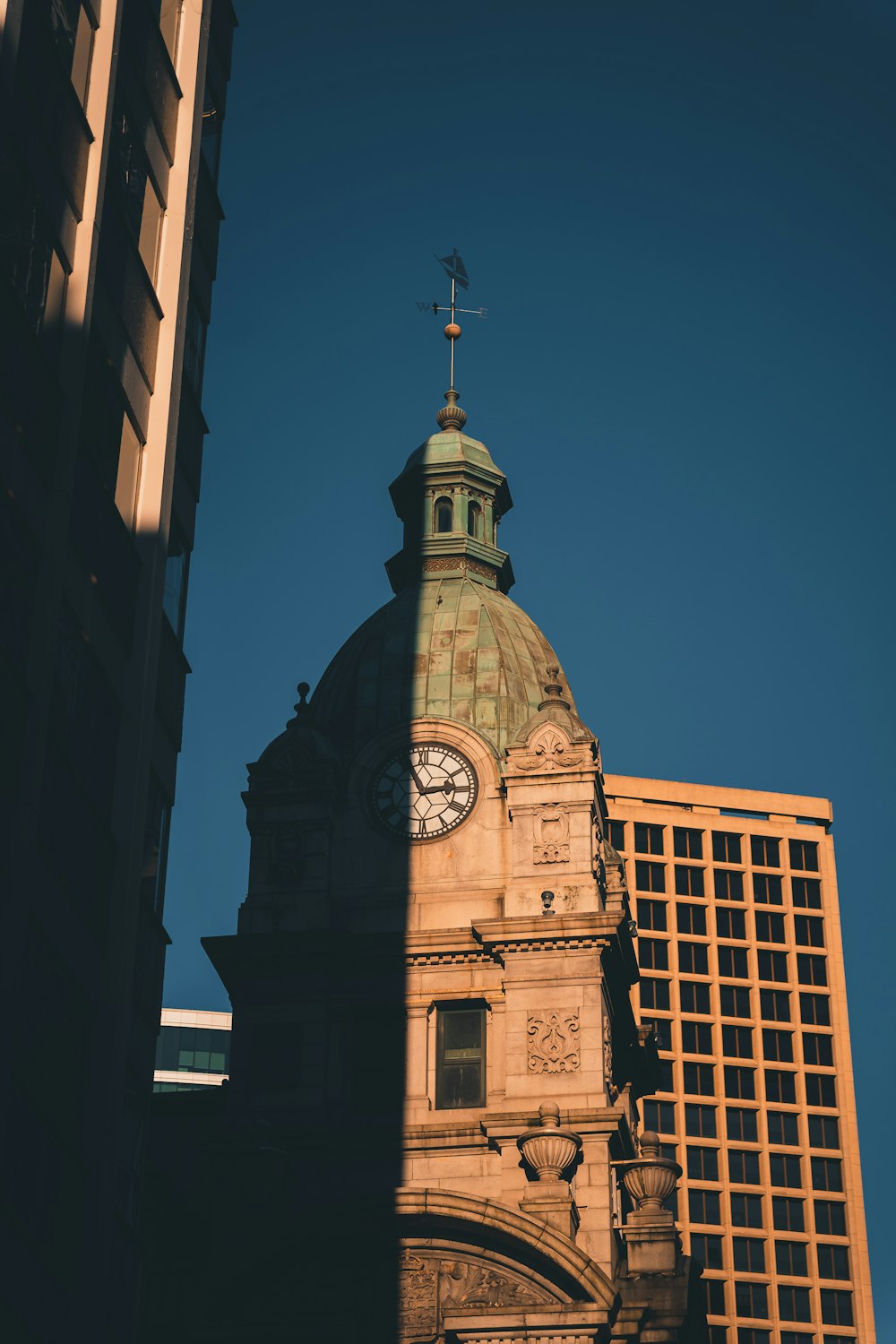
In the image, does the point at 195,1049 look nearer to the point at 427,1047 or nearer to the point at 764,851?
the point at 764,851

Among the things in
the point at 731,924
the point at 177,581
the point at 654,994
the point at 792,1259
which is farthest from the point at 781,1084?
the point at 177,581

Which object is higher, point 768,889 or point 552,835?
point 768,889

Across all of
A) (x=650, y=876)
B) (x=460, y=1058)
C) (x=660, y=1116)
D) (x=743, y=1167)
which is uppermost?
(x=650, y=876)

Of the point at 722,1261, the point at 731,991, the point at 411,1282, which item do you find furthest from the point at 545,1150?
the point at 731,991

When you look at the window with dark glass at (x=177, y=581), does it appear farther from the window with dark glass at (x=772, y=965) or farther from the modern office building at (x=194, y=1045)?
the modern office building at (x=194, y=1045)

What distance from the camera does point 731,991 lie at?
115188 mm

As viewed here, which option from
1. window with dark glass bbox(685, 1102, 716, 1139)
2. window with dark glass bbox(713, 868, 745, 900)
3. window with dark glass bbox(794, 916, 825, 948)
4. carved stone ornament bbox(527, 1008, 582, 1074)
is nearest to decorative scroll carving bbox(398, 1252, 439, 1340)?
carved stone ornament bbox(527, 1008, 582, 1074)

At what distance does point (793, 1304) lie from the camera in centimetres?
10719

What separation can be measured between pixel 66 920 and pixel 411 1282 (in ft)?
71.1

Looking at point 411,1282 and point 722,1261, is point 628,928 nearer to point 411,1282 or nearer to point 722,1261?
point 411,1282

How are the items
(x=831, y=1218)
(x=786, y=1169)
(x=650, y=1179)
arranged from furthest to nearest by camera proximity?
(x=786, y=1169) < (x=831, y=1218) < (x=650, y=1179)

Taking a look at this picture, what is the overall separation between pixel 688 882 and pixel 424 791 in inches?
2471

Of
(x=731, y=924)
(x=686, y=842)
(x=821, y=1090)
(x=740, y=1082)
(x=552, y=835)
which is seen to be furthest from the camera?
(x=686, y=842)

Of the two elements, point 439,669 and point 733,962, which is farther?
point 733,962
